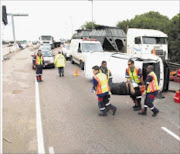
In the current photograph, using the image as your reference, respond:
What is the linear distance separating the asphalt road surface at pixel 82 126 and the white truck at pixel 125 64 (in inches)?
39.3

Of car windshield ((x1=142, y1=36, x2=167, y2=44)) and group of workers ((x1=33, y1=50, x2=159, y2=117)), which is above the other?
car windshield ((x1=142, y1=36, x2=167, y2=44))

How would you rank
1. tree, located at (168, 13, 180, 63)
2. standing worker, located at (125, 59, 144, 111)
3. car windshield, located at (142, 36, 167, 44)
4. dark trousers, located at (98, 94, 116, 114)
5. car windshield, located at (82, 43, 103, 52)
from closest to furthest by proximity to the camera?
dark trousers, located at (98, 94, 116, 114) < standing worker, located at (125, 59, 144, 111) < car windshield, located at (82, 43, 103, 52) < car windshield, located at (142, 36, 167, 44) < tree, located at (168, 13, 180, 63)

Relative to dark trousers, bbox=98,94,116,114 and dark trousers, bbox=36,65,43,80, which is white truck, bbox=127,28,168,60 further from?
dark trousers, bbox=98,94,116,114

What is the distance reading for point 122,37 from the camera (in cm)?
2303

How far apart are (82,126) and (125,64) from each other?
4.51 m

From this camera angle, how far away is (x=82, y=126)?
5645 millimetres

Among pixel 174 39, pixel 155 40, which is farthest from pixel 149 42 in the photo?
pixel 174 39

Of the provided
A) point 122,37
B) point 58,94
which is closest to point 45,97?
point 58,94

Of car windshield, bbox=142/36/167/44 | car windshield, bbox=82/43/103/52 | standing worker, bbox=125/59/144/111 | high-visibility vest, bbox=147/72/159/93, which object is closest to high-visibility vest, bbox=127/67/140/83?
standing worker, bbox=125/59/144/111

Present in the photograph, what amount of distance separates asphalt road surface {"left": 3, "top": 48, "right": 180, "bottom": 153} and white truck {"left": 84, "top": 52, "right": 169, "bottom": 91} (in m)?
1.00

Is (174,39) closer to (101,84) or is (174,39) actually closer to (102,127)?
(101,84)

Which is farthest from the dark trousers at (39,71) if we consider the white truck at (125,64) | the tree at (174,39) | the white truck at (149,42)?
the tree at (174,39)

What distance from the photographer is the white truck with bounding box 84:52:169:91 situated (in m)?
8.34

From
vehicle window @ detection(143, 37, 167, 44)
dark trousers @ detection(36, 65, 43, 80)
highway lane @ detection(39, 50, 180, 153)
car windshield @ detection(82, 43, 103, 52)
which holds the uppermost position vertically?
vehicle window @ detection(143, 37, 167, 44)
